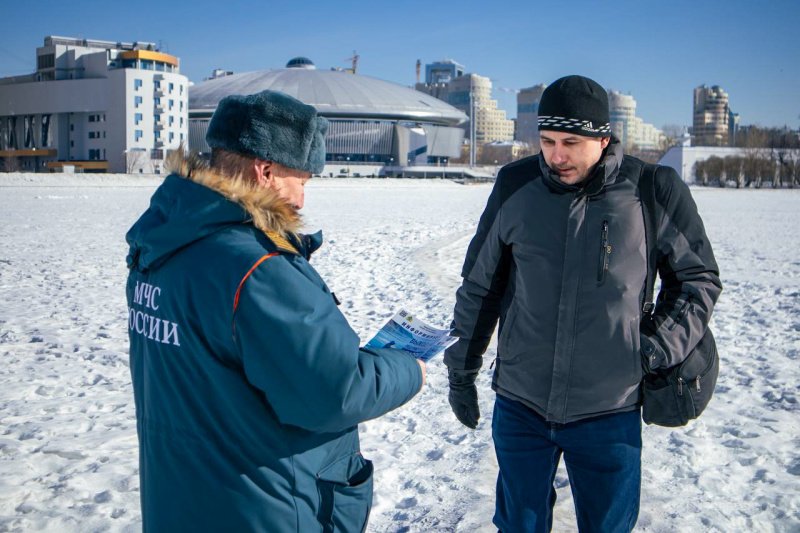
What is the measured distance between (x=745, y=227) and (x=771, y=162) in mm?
51766

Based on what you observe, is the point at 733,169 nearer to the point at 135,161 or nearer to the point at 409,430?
the point at 135,161

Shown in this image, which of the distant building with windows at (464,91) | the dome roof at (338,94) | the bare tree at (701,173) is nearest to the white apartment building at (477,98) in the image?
the distant building with windows at (464,91)

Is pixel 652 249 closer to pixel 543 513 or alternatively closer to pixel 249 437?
pixel 543 513

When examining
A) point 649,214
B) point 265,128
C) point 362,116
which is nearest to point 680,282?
point 649,214

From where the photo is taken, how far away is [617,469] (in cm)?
199

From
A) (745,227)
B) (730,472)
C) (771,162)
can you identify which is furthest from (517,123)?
(730,472)

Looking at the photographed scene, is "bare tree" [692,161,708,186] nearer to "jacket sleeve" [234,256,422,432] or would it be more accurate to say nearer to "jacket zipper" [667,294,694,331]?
"jacket zipper" [667,294,694,331]

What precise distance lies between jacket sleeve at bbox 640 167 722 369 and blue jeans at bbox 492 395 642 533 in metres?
0.25

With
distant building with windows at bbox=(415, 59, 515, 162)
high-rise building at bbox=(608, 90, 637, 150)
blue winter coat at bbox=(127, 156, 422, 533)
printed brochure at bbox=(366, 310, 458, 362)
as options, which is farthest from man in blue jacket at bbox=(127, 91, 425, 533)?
high-rise building at bbox=(608, 90, 637, 150)

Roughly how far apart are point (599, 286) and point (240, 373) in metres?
1.11

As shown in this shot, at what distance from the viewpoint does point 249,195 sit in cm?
145

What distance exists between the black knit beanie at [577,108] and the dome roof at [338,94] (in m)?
80.3

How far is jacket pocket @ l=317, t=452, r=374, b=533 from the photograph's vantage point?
1489 mm

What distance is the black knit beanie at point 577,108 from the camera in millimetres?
2035
